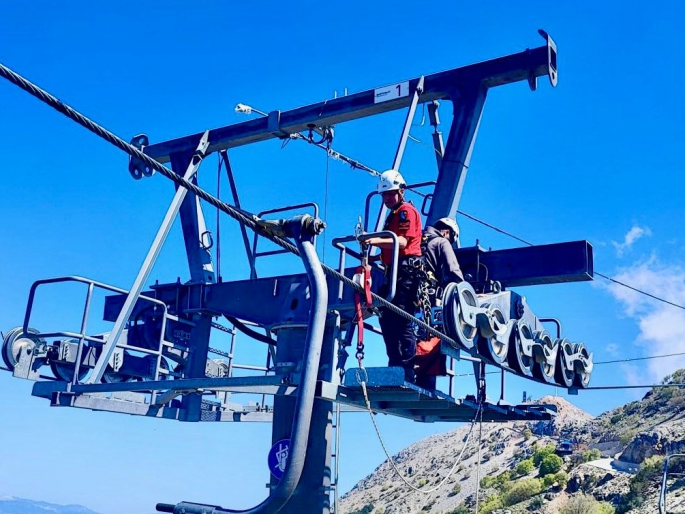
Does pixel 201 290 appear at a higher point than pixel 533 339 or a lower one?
higher

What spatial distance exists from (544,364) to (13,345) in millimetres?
6600

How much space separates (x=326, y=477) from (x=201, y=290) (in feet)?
12.7

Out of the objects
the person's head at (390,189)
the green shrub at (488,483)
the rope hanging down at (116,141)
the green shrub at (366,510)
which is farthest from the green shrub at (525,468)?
the rope hanging down at (116,141)

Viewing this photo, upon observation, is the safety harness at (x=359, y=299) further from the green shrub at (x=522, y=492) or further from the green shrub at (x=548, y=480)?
the green shrub at (x=548, y=480)

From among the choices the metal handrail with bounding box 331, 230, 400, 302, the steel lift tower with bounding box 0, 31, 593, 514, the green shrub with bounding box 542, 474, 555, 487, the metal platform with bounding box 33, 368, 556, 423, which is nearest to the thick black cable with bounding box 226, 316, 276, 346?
the steel lift tower with bounding box 0, 31, 593, 514

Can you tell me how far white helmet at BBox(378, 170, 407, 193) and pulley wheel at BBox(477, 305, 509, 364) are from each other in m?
1.67

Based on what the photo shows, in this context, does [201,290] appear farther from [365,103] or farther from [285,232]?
[285,232]

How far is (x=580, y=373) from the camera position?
11070mm

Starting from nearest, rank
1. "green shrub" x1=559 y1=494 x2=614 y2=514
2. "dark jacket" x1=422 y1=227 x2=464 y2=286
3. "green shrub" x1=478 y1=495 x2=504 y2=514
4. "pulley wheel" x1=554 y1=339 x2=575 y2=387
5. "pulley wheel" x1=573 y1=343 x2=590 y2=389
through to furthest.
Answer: "dark jacket" x1=422 y1=227 x2=464 y2=286, "pulley wheel" x1=554 y1=339 x2=575 y2=387, "pulley wheel" x1=573 y1=343 x2=590 y2=389, "green shrub" x1=559 y1=494 x2=614 y2=514, "green shrub" x1=478 y1=495 x2=504 y2=514

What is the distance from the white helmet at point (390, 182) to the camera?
8914mm

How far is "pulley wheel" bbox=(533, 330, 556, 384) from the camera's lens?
10047 millimetres

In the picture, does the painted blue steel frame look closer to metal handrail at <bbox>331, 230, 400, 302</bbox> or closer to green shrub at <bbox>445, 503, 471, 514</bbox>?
metal handrail at <bbox>331, 230, 400, 302</bbox>

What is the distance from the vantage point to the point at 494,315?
8.99m

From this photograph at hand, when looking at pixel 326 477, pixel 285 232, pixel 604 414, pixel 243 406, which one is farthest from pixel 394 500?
pixel 285 232
